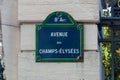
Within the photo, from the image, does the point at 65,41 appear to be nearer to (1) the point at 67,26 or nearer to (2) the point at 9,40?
(1) the point at 67,26

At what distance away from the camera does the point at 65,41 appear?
7.28 metres

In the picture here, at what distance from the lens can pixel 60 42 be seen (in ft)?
23.9

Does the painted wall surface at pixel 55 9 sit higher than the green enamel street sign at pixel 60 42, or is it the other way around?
the painted wall surface at pixel 55 9

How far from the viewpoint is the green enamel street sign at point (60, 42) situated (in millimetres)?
7258

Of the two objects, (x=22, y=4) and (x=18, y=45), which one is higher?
(x=22, y=4)

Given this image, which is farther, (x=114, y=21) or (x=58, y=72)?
(x=114, y=21)

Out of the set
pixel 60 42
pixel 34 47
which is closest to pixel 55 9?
pixel 60 42

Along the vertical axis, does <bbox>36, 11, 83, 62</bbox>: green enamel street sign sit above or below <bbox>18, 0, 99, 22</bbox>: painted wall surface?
below

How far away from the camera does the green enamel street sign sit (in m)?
7.26

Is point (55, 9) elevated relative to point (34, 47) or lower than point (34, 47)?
elevated

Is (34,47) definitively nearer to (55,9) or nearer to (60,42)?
(60,42)

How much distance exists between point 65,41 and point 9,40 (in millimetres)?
739

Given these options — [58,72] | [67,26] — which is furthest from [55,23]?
[58,72]

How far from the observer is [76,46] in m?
7.26
